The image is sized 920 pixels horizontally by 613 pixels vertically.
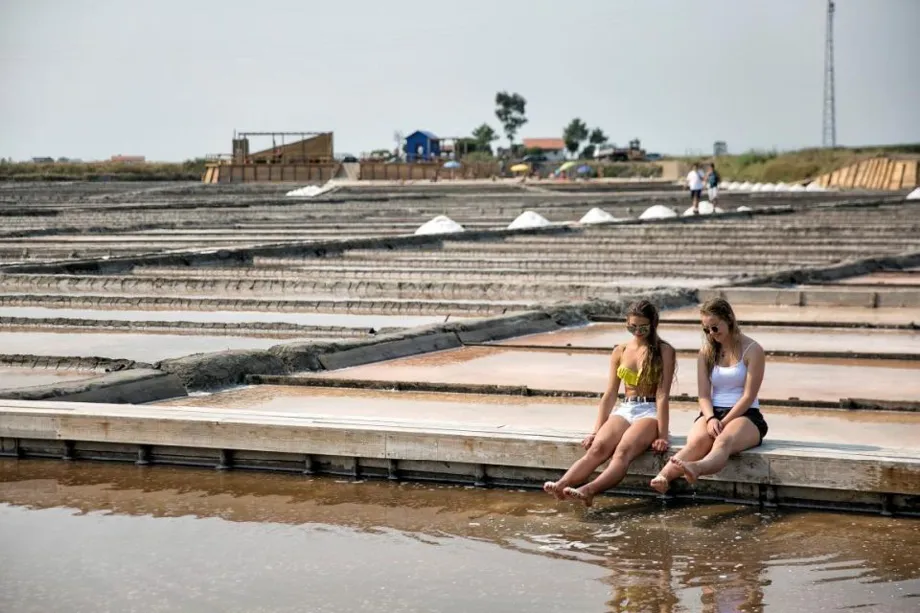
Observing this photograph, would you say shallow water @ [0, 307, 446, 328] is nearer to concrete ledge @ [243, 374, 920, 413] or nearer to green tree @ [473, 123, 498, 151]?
concrete ledge @ [243, 374, 920, 413]

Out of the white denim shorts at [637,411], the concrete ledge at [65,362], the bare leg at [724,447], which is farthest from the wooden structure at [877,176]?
the bare leg at [724,447]

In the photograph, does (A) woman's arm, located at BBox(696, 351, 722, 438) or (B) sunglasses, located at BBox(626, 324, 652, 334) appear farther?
(B) sunglasses, located at BBox(626, 324, 652, 334)

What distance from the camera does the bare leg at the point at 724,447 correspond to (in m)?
6.10

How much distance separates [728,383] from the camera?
6.54m

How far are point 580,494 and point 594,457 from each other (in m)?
0.22

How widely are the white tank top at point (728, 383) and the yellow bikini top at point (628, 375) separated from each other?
0.32m

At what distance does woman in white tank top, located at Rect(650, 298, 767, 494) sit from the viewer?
20.2ft

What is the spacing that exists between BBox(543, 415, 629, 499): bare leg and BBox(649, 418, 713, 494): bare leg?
9.2 inches

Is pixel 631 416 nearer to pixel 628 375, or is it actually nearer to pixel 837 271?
pixel 628 375

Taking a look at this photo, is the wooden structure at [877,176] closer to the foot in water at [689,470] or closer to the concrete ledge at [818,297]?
the concrete ledge at [818,297]

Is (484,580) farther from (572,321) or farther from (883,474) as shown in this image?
(572,321)

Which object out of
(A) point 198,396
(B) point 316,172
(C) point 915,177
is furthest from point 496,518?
(B) point 316,172

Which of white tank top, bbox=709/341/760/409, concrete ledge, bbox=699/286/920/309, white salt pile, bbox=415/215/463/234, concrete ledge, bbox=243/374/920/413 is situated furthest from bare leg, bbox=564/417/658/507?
white salt pile, bbox=415/215/463/234

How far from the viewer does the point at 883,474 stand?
6.04 metres
